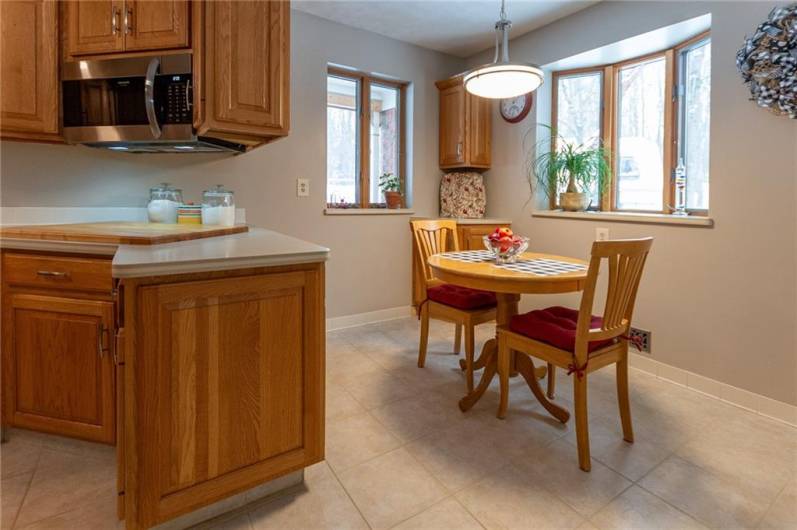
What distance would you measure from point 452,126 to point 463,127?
0.39ft

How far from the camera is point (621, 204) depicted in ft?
10.4

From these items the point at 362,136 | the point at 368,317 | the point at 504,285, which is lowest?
the point at 368,317

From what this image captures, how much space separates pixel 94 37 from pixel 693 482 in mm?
3187

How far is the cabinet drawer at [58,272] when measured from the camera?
1627 millimetres

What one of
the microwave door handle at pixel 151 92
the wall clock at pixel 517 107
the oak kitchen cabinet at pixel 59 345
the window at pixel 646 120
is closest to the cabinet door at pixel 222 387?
the oak kitchen cabinet at pixel 59 345

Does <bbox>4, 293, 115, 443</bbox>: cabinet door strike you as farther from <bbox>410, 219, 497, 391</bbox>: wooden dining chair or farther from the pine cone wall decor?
the pine cone wall decor

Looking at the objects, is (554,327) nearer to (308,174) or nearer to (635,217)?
(635,217)

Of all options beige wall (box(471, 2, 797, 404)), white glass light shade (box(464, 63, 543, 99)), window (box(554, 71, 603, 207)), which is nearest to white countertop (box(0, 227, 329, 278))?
white glass light shade (box(464, 63, 543, 99))

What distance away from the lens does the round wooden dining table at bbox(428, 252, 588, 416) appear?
1.81 m

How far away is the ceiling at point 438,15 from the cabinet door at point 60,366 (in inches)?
96.2

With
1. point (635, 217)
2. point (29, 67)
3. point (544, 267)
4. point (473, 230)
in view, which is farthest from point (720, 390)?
point (29, 67)

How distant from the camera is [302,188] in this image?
322cm

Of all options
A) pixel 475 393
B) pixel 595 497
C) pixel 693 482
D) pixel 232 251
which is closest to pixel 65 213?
pixel 232 251

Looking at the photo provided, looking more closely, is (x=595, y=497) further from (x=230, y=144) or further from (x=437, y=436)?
(x=230, y=144)
